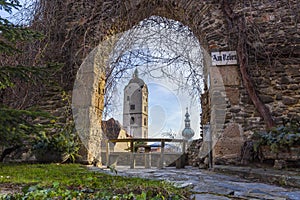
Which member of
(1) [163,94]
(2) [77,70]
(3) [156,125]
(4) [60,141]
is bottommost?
(4) [60,141]

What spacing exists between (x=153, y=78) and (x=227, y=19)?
1.37 meters

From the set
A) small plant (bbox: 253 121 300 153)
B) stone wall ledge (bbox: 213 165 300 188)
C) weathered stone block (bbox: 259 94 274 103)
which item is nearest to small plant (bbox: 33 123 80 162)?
stone wall ledge (bbox: 213 165 300 188)

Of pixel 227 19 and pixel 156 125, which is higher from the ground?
pixel 227 19

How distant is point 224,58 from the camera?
12.4 feet

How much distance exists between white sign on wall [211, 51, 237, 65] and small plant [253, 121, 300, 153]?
3.67 ft

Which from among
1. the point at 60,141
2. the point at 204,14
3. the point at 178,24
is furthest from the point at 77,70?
the point at 204,14

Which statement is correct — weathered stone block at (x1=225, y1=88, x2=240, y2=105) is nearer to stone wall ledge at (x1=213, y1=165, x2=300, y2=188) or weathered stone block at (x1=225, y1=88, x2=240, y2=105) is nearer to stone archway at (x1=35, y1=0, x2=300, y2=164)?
stone archway at (x1=35, y1=0, x2=300, y2=164)

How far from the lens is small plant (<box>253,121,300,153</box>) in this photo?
8.94ft

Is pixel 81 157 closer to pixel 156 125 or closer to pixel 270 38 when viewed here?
pixel 156 125

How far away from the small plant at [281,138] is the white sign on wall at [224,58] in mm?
1120

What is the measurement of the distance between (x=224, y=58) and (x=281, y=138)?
1432 millimetres

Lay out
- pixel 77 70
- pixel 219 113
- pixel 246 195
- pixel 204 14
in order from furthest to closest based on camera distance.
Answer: pixel 77 70
pixel 204 14
pixel 219 113
pixel 246 195

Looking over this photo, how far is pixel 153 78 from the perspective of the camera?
3.83 metres

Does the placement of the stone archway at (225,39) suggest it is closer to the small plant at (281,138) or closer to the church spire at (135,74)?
the small plant at (281,138)
